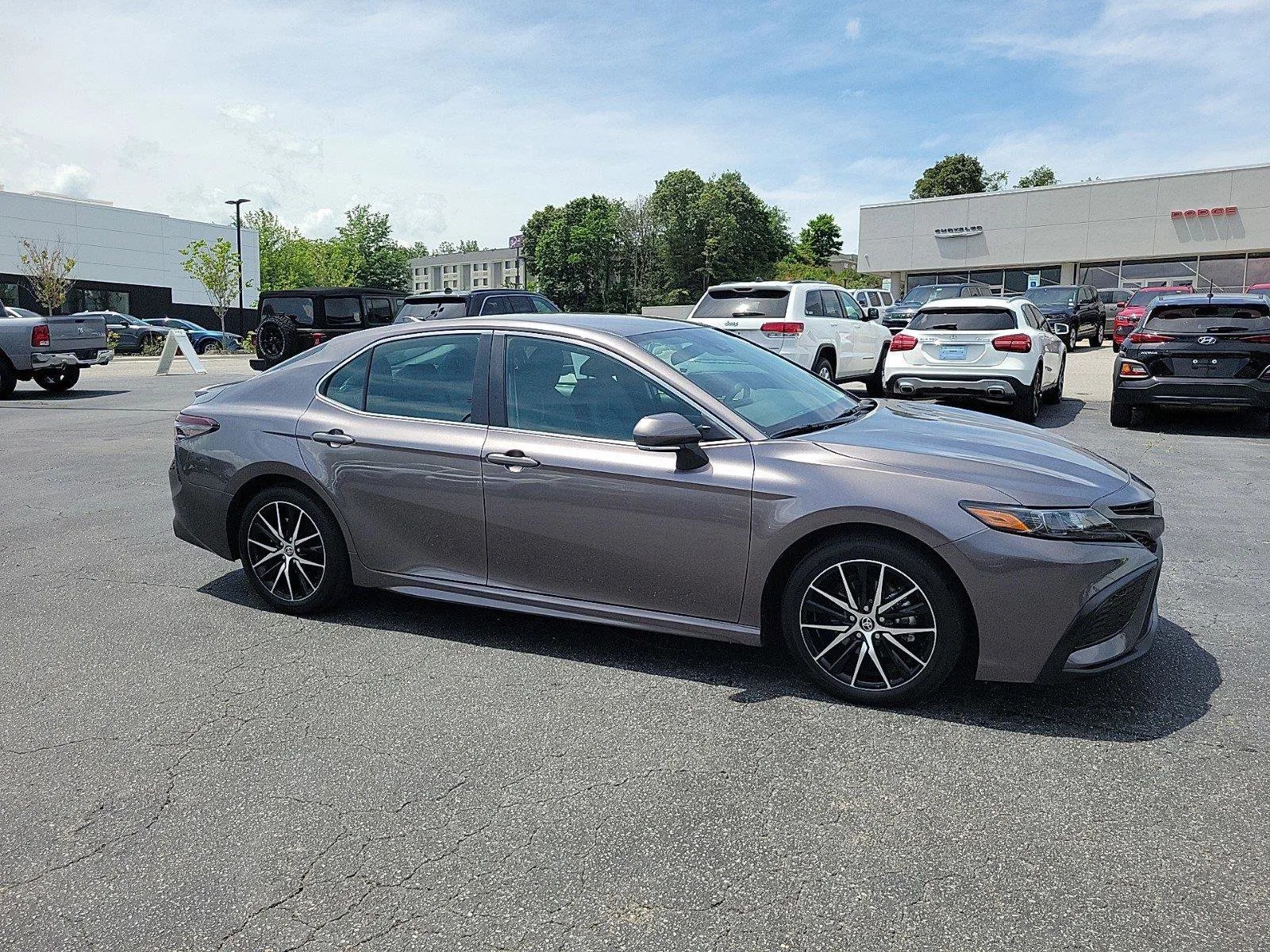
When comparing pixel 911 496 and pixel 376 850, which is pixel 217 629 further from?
pixel 911 496

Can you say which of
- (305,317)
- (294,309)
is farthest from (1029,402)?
(294,309)

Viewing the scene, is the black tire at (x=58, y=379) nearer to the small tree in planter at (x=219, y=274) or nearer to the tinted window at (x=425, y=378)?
the tinted window at (x=425, y=378)

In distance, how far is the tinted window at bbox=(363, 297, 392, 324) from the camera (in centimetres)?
1888

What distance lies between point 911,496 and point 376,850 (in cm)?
224

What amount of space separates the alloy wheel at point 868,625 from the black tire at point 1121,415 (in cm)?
991

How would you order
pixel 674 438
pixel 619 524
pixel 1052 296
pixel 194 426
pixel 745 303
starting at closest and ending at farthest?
pixel 674 438 < pixel 619 524 < pixel 194 426 < pixel 745 303 < pixel 1052 296

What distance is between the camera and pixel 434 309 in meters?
14.5

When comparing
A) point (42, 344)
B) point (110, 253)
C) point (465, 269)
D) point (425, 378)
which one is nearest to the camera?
point (425, 378)

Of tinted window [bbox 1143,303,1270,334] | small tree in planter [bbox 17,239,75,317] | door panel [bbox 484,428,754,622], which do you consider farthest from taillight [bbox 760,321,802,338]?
small tree in planter [bbox 17,239,75,317]

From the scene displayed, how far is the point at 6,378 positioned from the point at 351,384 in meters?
15.7

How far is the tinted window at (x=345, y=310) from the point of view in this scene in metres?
18.6

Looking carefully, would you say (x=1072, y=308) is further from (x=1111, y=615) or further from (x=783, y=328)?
(x=1111, y=615)

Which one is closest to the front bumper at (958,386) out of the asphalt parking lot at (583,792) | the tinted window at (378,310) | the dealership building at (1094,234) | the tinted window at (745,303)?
the tinted window at (745,303)

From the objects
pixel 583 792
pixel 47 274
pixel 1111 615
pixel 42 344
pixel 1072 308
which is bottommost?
pixel 583 792
